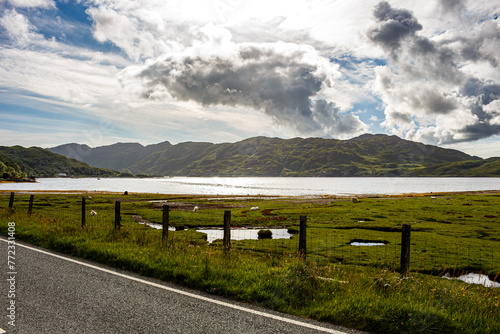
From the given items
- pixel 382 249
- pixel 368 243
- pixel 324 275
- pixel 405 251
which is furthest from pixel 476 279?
pixel 324 275

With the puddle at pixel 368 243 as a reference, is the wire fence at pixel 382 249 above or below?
above

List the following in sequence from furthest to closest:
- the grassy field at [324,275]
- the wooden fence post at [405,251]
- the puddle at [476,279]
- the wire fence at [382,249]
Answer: the wire fence at [382,249]
the puddle at [476,279]
the wooden fence post at [405,251]
the grassy field at [324,275]

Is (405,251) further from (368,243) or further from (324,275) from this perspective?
(368,243)

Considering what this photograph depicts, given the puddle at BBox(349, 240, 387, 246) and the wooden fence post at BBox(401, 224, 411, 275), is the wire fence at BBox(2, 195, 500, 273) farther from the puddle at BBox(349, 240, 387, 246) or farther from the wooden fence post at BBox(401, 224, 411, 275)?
the wooden fence post at BBox(401, 224, 411, 275)

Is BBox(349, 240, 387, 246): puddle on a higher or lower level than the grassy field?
lower

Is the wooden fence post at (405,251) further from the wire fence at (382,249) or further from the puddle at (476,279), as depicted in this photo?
the puddle at (476,279)

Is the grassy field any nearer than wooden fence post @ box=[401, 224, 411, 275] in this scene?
Yes

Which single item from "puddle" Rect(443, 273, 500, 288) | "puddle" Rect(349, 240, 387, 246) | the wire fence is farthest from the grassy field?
"puddle" Rect(349, 240, 387, 246)

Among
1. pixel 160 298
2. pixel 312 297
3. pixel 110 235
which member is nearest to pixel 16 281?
pixel 160 298

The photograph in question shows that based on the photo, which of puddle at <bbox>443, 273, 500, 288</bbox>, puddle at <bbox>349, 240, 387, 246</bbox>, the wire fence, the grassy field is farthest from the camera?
puddle at <bbox>349, 240, 387, 246</bbox>

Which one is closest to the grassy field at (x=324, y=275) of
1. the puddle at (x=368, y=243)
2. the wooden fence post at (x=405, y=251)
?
the wooden fence post at (x=405, y=251)

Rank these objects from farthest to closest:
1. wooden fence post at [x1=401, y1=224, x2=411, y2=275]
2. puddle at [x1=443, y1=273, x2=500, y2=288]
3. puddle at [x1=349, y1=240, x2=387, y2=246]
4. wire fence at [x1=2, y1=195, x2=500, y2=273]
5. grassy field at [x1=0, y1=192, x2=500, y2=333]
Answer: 1. puddle at [x1=349, y1=240, x2=387, y2=246]
2. wire fence at [x1=2, y1=195, x2=500, y2=273]
3. puddle at [x1=443, y1=273, x2=500, y2=288]
4. wooden fence post at [x1=401, y1=224, x2=411, y2=275]
5. grassy field at [x1=0, y1=192, x2=500, y2=333]

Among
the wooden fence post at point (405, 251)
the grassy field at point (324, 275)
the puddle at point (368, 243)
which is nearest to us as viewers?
the grassy field at point (324, 275)

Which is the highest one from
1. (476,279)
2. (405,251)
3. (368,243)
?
(405,251)
